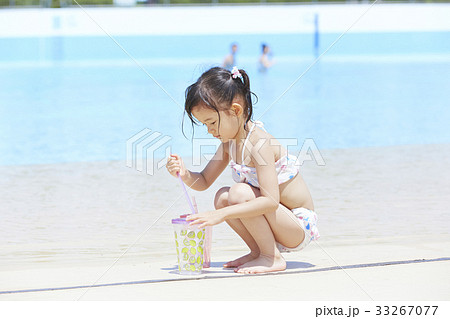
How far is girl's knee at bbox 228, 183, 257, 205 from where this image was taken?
3.34m

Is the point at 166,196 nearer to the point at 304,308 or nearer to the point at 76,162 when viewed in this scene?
the point at 76,162

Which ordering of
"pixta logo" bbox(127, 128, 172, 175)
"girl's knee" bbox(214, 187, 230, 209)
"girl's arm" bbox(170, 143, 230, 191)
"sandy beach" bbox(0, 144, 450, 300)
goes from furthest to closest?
"pixta logo" bbox(127, 128, 172, 175), "girl's arm" bbox(170, 143, 230, 191), "girl's knee" bbox(214, 187, 230, 209), "sandy beach" bbox(0, 144, 450, 300)

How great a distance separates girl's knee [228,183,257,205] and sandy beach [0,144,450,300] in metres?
0.35

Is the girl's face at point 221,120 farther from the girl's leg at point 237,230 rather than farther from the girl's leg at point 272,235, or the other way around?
the girl's leg at point 272,235

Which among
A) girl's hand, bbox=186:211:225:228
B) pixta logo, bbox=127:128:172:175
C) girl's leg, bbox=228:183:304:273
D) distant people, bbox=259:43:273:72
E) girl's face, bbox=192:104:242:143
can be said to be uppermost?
distant people, bbox=259:43:273:72

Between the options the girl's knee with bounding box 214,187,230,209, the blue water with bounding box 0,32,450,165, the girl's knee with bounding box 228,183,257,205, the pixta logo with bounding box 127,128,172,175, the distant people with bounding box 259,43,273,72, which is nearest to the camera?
the girl's knee with bounding box 228,183,257,205

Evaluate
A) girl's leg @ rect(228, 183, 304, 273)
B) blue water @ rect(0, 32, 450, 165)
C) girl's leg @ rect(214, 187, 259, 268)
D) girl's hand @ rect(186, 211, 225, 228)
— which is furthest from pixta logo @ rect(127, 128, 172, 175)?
girl's hand @ rect(186, 211, 225, 228)

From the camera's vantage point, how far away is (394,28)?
1062 inches

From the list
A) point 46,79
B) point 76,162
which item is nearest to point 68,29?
point 46,79

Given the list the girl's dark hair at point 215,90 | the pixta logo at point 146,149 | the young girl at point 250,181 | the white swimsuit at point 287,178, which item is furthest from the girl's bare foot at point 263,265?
the pixta logo at point 146,149

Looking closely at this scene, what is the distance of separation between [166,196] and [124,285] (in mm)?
2475

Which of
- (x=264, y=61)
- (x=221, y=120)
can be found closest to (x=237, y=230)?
(x=221, y=120)

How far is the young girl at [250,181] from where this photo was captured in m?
3.33

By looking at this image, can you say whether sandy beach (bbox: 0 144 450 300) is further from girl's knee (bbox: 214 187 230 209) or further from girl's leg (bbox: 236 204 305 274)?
girl's knee (bbox: 214 187 230 209)
